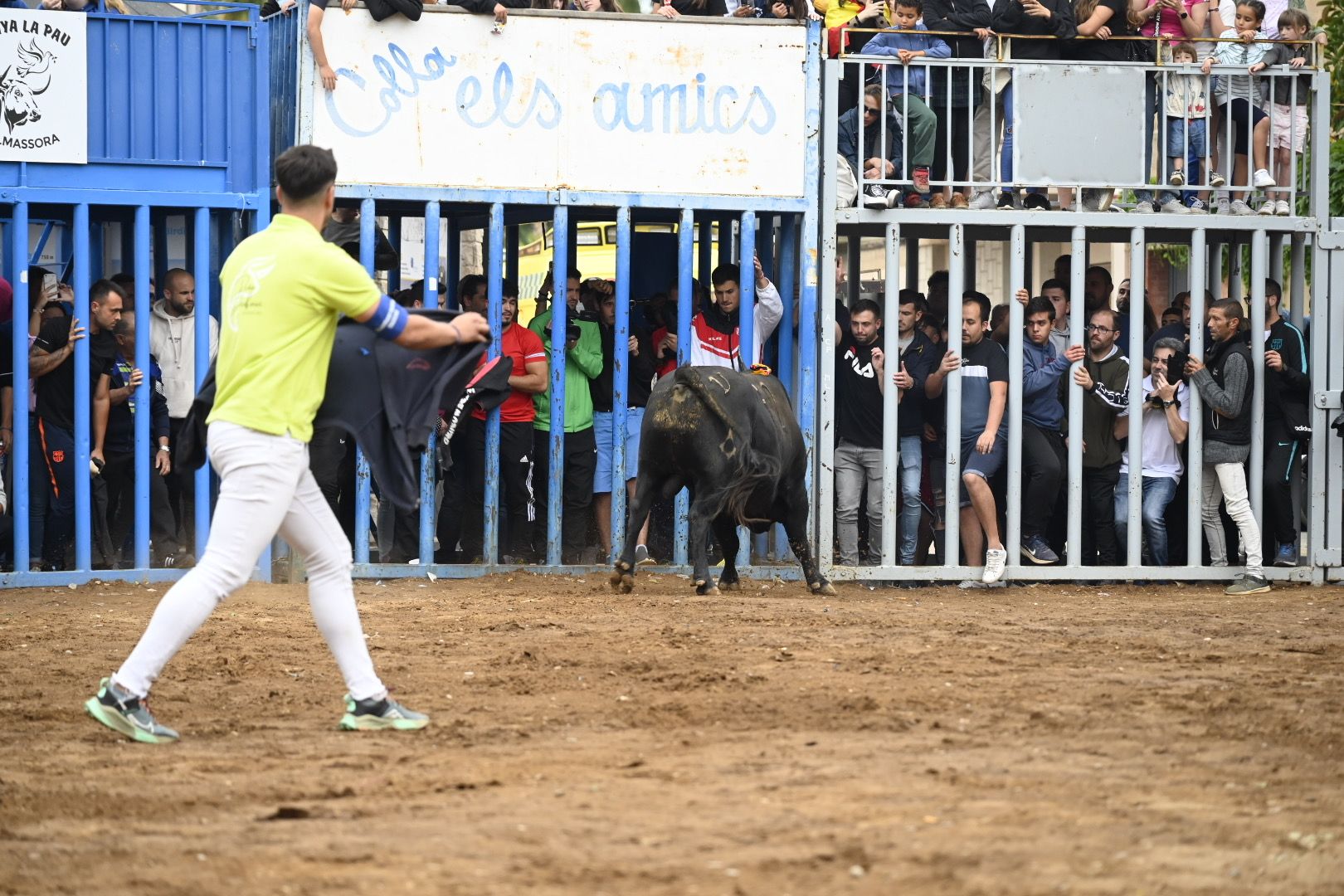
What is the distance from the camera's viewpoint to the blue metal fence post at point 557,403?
1303cm

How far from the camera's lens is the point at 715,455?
11594mm

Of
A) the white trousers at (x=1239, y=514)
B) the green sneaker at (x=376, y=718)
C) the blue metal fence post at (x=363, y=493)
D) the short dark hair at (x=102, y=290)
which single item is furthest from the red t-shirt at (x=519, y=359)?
the green sneaker at (x=376, y=718)

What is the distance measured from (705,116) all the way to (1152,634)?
16.6 ft

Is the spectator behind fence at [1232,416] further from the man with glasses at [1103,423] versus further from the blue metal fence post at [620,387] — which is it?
the blue metal fence post at [620,387]

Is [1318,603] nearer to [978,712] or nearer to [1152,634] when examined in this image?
[1152,634]

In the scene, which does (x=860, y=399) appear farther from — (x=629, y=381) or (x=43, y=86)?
(x=43, y=86)

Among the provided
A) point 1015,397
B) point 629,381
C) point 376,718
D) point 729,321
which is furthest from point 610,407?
point 376,718

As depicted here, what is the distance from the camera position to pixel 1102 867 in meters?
4.71

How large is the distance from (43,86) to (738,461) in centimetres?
509

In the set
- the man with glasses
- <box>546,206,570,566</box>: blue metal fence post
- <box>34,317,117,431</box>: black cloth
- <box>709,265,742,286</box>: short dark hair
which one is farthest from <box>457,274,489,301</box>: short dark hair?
the man with glasses

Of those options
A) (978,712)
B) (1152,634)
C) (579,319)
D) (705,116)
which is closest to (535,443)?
(579,319)

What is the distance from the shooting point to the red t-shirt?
13148 mm

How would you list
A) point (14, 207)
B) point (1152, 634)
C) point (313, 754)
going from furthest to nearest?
1. point (14, 207)
2. point (1152, 634)
3. point (313, 754)

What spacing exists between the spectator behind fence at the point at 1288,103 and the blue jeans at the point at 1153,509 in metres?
2.16
